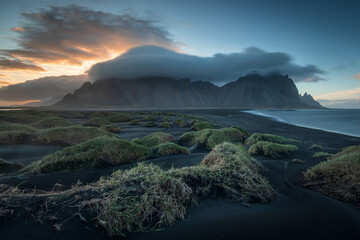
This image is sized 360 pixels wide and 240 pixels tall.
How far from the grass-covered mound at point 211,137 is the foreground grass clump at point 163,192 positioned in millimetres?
4686

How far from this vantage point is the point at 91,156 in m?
4.98

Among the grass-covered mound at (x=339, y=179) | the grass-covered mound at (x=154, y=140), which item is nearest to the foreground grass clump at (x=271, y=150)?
the grass-covered mound at (x=339, y=179)

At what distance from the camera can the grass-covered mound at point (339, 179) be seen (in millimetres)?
3090

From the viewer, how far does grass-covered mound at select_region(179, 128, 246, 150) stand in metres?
8.41

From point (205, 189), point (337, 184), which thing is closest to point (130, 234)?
point (205, 189)

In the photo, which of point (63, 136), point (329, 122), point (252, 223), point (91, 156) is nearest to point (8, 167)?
point (91, 156)

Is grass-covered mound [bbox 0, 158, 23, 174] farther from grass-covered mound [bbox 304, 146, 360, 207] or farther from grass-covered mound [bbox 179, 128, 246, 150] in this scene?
grass-covered mound [bbox 304, 146, 360, 207]

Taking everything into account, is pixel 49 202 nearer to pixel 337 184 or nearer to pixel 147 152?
pixel 147 152

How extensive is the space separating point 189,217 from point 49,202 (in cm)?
179

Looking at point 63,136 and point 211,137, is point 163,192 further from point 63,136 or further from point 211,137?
point 63,136

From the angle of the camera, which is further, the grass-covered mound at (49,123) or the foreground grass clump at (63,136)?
the grass-covered mound at (49,123)

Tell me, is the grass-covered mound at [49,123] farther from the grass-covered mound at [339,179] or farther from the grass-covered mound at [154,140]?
the grass-covered mound at [339,179]

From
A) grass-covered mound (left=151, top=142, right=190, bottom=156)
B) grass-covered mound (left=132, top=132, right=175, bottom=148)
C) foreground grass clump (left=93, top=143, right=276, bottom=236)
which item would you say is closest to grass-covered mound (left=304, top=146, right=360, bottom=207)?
foreground grass clump (left=93, top=143, right=276, bottom=236)

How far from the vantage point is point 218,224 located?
245 cm
